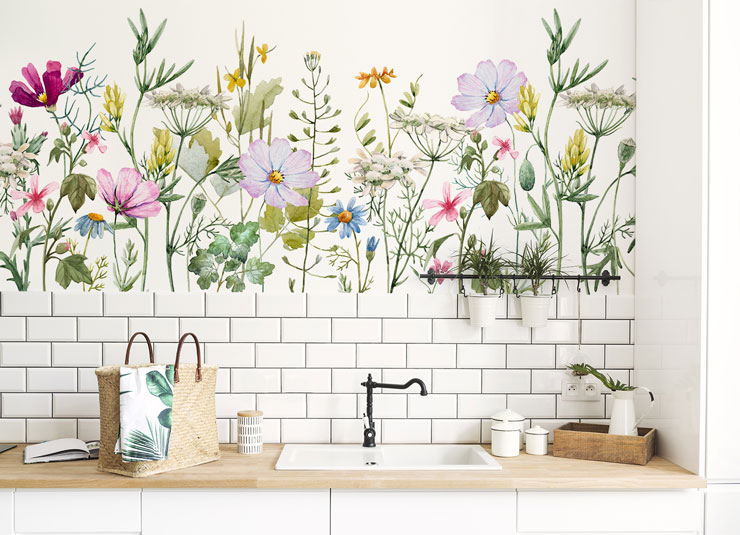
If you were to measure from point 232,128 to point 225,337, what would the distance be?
2.54 feet

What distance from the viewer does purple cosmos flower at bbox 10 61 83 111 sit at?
8.58 ft

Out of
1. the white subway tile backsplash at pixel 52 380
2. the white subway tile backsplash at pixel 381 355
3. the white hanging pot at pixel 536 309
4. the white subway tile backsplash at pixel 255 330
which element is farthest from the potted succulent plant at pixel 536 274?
the white subway tile backsplash at pixel 52 380

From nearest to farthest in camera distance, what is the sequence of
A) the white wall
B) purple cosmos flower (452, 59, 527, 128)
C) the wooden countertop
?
the wooden countertop
the white wall
purple cosmos flower (452, 59, 527, 128)

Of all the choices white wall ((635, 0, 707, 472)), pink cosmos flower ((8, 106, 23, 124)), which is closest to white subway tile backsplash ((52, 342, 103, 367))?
pink cosmos flower ((8, 106, 23, 124))

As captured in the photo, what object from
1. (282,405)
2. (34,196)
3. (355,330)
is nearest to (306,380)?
(282,405)

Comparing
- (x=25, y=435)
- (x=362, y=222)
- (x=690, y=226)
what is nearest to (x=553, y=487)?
(x=690, y=226)

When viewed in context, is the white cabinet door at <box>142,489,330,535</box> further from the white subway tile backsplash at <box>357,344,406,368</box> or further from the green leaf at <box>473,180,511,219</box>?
the green leaf at <box>473,180,511,219</box>

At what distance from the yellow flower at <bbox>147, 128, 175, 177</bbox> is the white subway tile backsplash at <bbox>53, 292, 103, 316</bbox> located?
506 mm

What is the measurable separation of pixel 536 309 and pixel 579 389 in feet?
1.14

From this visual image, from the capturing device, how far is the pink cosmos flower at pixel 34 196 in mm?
2617

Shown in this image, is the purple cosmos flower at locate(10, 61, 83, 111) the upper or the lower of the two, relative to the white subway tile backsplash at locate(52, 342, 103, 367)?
upper

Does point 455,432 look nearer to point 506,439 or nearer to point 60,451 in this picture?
point 506,439

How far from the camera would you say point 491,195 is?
8.68 feet

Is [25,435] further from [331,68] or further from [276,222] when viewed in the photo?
[331,68]
